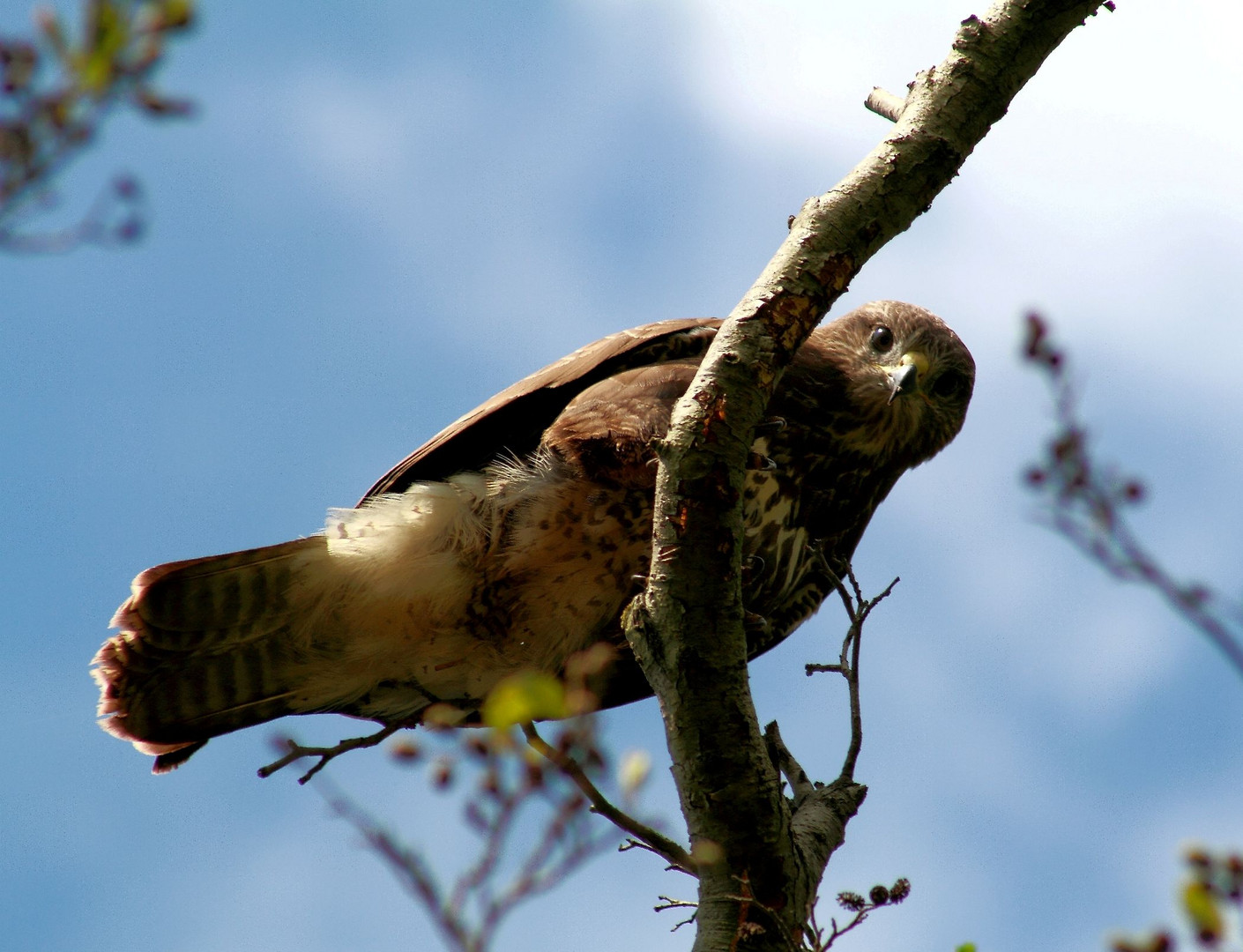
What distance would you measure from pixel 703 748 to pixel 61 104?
1726 mm

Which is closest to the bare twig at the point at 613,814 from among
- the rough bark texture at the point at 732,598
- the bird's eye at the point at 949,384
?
the rough bark texture at the point at 732,598

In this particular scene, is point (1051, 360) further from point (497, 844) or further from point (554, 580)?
point (554, 580)

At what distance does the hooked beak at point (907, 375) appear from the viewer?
13.4 feet

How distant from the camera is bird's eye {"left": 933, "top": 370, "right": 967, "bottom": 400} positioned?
4.45 meters

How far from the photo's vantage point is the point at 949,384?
4477mm

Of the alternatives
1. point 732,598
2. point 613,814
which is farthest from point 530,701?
point 732,598

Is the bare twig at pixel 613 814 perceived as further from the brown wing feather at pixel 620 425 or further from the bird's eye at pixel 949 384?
the bird's eye at pixel 949 384

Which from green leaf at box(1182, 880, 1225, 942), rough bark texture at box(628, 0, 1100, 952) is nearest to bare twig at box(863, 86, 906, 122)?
rough bark texture at box(628, 0, 1100, 952)

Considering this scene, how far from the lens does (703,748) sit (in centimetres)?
240

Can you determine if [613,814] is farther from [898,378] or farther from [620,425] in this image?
[898,378]

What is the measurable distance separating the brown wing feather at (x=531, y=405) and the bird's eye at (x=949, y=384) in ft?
3.57

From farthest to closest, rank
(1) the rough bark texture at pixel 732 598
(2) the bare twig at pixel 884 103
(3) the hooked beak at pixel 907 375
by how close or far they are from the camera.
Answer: (3) the hooked beak at pixel 907 375 < (2) the bare twig at pixel 884 103 < (1) the rough bark texture at pixel 732 598

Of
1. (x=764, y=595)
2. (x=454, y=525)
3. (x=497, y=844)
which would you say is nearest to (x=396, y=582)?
(x=454, y=525)

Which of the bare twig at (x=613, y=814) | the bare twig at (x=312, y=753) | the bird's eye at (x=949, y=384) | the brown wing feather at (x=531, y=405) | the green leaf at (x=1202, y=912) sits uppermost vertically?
the bird's eye at (x=949, y=384)
